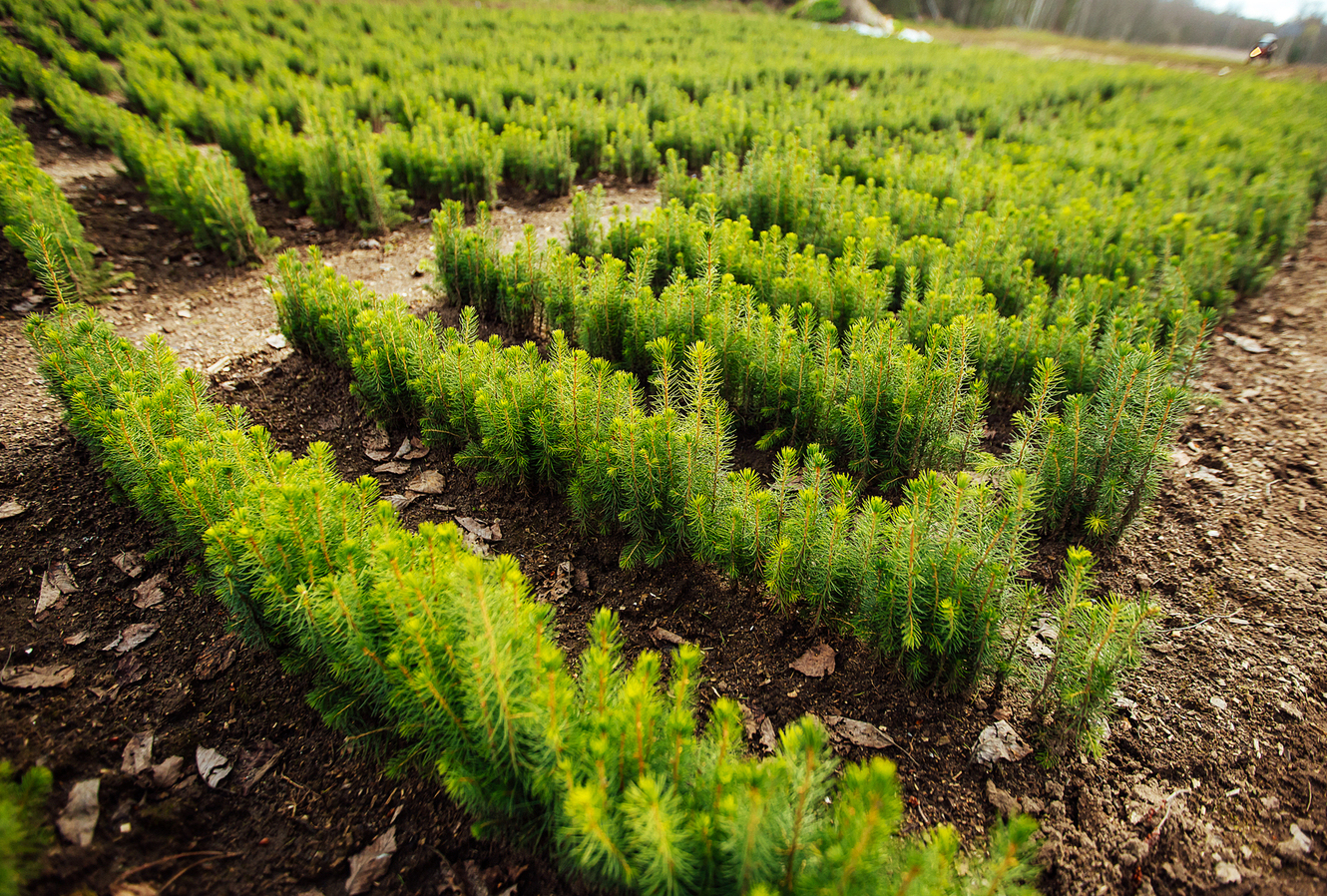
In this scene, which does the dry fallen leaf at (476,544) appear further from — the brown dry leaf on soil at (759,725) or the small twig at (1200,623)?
the small twig at (1200,623)

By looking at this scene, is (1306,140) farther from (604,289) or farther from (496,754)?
(496,754)

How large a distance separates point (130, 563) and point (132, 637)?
532 millimetres

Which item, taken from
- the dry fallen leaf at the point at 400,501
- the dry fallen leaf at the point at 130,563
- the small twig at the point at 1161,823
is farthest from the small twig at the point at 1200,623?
the dry fallen leaf at the point at 130,563

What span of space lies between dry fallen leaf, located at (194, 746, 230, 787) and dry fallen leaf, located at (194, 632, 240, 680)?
0.37 metres

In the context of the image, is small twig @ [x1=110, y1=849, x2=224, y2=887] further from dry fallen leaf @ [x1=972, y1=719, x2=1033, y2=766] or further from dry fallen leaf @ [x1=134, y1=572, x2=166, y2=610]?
dry fallen leaf @ [x1=972, y1=719, x2=1033, y2=766]

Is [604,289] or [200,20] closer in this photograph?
[604,289]

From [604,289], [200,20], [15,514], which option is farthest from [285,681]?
[200,20]

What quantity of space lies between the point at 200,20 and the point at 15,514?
14616mm

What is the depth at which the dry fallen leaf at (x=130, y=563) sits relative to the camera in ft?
10.3

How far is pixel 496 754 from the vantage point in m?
2.04

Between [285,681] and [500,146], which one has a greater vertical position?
[500,146]

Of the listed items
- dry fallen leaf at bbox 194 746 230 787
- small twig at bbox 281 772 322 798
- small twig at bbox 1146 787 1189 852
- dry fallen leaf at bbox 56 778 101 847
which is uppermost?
dry fallen leaf at bbox 56 778 101 847

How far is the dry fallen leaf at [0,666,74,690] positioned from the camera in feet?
8.37

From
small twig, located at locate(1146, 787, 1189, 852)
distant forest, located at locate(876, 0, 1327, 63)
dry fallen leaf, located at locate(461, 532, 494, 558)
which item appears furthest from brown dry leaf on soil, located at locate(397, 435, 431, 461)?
distant forest, located at locate(876, 0, 1327, 63)
